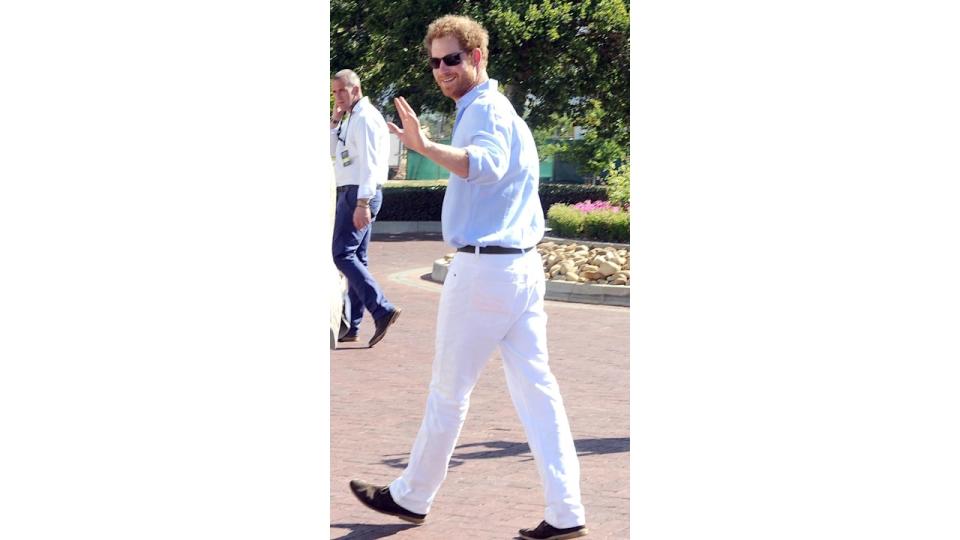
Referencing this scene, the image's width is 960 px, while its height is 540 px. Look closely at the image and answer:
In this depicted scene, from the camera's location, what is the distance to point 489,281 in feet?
15.0

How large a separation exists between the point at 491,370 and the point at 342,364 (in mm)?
952

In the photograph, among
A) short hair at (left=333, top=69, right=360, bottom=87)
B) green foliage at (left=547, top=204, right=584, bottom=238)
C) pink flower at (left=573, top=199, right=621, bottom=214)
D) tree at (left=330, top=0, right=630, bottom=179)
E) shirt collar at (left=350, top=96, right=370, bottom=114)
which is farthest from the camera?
tree at (left=330, top=0, right=630, bottom=179)

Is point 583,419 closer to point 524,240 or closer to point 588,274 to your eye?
point 524,240

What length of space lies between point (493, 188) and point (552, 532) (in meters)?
1.20

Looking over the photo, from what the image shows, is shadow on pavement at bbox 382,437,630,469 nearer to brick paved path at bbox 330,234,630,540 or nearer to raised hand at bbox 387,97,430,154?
brick paved path at bbox 330,234,630,540

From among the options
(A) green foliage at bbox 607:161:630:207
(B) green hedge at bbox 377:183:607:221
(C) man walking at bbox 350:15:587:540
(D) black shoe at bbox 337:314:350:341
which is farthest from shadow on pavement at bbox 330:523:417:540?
(B) green hedge at bbox 377:183:607:221

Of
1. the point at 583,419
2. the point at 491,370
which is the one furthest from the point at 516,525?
the point at 491,370

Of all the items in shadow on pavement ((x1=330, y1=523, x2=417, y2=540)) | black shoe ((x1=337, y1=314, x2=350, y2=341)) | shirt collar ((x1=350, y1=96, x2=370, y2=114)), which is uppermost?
shirt collar ((x1=350, y1=96, x2=370, y2=114))

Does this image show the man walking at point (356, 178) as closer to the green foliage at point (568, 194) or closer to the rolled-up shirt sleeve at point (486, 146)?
the rolled-up shirt sleeve at point (486, 146)

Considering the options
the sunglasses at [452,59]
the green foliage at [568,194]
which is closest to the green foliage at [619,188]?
the green foliage at [568,194]

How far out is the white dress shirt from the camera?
8750 mm

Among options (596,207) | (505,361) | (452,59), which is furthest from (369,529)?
(596,207)

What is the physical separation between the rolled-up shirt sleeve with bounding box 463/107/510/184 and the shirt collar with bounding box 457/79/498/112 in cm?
4

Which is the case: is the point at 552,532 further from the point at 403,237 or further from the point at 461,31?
the point at 403,237
